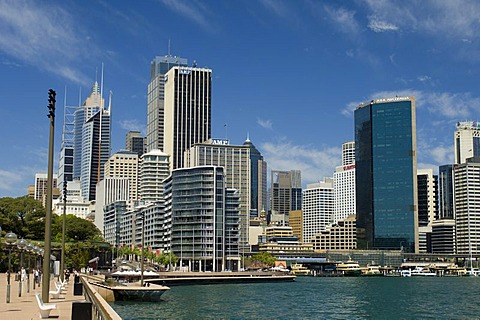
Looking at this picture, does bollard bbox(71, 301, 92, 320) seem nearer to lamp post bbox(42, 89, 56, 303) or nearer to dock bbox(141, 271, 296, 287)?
lamp post bbox(42, 89, 56, 303)

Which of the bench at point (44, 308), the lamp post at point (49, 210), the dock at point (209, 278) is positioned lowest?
the dock at point (209, 278)

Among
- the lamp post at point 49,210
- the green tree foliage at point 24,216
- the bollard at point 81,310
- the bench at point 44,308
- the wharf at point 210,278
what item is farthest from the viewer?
the wharf at point 210,278

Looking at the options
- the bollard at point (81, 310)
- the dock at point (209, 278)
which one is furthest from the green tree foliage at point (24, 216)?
the bollard at point (81, 310)

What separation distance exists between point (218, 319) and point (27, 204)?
95.1m

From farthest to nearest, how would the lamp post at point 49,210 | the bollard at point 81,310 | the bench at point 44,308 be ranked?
the lamp post at point 49,210 < the bench at point 44,308 < the bollard at point 81,310

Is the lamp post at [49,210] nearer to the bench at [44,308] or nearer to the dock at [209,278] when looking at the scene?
the bench at [44,308]

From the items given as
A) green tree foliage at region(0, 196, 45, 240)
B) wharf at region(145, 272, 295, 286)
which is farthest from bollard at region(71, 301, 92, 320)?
green tree foliage at region(0, 196, 45, 240)

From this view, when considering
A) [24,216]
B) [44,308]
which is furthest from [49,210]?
[24,216]

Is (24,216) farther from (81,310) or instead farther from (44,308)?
(81,310)

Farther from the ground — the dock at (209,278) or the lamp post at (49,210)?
the lamp post at (49,210)

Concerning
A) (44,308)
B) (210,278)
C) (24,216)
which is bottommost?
(210,278)

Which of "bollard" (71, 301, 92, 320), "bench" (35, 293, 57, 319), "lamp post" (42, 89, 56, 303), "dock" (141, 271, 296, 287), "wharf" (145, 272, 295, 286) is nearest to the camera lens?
"bollard" (71, 301, 92, 320)

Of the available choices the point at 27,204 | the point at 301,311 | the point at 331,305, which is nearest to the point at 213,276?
the point at 27,204

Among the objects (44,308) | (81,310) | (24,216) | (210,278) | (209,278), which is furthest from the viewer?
(210,278)
